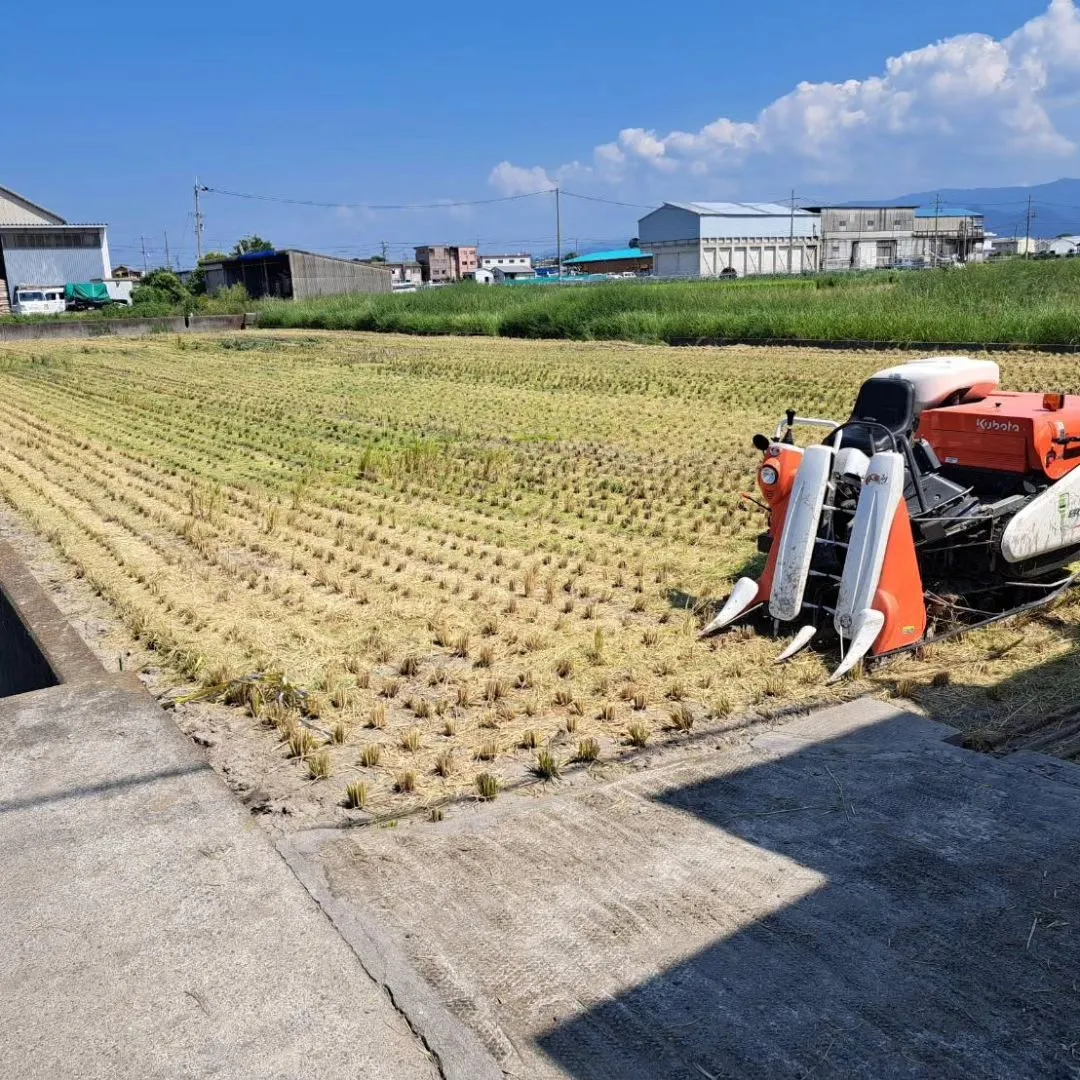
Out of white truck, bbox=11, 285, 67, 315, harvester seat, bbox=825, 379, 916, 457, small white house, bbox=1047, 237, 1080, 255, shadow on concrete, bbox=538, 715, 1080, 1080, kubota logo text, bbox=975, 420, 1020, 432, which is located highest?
small white house, bbox=1047, 237, 1080, 255

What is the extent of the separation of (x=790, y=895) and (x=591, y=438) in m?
10.6

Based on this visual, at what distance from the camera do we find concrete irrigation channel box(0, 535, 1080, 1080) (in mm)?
2869

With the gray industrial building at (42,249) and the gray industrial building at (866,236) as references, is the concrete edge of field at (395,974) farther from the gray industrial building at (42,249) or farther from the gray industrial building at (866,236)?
the gray industrial building at (866,236)

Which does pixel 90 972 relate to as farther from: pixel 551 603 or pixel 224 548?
pixel 224 548

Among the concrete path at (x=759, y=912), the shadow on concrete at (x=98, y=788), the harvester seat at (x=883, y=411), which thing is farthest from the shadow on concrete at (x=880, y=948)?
the harvester seat at (x=883, y=411)

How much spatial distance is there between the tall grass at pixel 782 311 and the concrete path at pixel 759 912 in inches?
765

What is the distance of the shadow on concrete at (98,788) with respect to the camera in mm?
4266

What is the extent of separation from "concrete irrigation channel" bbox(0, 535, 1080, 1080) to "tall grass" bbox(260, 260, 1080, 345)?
19.5 m

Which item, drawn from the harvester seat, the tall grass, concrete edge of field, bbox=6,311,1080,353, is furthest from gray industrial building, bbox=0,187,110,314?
the harvester seat

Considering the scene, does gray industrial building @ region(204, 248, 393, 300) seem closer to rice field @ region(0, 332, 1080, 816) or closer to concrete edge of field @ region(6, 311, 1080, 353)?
concrete edge of field @ region(6, 311, 1080, 353)

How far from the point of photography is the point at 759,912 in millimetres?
3467

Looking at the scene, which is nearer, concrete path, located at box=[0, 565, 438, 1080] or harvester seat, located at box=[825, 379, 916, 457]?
concrete path, located at box=[0, 565, 438, 1080]

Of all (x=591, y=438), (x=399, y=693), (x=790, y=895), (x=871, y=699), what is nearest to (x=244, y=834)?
(x=399, y=693)

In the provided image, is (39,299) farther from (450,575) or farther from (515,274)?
(515,274)
